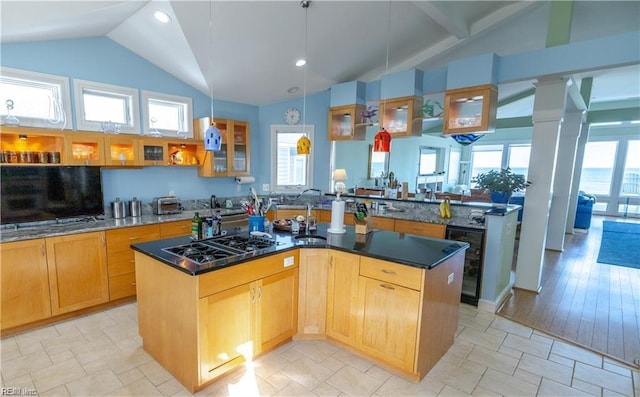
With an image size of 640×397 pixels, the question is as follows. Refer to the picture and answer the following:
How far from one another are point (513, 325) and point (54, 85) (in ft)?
17.2

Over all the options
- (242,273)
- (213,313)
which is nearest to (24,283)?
(213,313)

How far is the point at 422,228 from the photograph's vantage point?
145 inches

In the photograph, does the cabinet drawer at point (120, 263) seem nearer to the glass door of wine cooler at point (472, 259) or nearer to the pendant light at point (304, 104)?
the pendant light at point (304, 104)

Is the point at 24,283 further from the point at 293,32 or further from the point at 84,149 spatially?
the point at 293,32

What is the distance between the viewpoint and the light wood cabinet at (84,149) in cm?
311

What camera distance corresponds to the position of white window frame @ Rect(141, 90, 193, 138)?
3.80m

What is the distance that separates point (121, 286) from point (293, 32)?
328 centimetres

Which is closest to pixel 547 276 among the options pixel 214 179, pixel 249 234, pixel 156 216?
pixel 249 234

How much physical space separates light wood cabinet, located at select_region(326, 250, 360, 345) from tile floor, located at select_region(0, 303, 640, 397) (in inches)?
7.1

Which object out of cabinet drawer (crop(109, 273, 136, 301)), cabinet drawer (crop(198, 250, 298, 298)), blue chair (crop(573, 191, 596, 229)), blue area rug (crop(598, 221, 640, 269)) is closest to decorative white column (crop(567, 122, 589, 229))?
blue chair (crop(573, 191, 596, 229))

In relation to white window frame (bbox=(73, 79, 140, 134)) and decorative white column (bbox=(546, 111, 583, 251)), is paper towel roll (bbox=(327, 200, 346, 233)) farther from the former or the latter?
decorative white column (bbox=(546, 111, 583, 251))

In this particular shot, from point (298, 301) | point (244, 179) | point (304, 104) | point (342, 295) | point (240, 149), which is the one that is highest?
point (304, 104)

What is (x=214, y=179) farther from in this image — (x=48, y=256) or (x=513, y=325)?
(x=513, y=325)

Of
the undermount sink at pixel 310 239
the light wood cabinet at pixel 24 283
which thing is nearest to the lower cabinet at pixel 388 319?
the undermount sink at pixel 310 239
